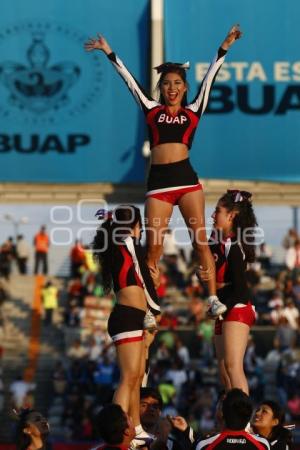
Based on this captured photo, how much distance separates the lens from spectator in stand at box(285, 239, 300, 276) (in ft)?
89.8

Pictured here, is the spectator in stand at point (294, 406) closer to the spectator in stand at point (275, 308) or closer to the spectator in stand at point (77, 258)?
the spectator in stand at point (275, 308)

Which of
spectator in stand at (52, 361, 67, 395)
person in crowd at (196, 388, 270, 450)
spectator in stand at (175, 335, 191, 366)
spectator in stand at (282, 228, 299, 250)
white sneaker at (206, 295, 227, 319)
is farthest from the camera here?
spectator in stand at (282, 228, 299, 250)

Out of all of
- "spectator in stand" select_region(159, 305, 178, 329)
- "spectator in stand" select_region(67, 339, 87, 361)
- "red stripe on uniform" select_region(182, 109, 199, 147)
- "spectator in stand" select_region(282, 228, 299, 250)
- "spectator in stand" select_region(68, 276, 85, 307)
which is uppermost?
"red stripe on uniform" select_region(182, 109, 199, 147)

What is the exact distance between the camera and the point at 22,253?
99.3 ft

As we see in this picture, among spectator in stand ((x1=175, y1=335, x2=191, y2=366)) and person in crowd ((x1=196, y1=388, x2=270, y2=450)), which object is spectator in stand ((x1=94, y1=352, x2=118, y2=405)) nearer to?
spectator in stand ((x1=175, y1=335, x2=191, y2=366))

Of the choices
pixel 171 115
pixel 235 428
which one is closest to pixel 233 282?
pixel 171 115

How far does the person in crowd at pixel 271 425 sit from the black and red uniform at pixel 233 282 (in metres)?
1.12

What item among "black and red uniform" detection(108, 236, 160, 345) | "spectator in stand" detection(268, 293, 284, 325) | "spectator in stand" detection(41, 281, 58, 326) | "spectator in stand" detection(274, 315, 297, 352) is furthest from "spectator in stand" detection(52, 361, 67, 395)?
"black and red uniform" detection(108, 236, 160, 345)

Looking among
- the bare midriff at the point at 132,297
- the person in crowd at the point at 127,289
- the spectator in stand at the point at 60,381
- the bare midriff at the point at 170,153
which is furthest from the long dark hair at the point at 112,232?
the spectator in stand at the point at 60,381

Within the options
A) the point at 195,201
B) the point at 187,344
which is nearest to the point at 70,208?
the point at 187,344

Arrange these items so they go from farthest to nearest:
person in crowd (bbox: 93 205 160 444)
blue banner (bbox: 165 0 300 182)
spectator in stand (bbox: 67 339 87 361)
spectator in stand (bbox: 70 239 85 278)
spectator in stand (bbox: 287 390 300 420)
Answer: spectator in stand (bbox: 70 239 85 278)
spectator in stand (bbox: 67 339 87 361)
blue banner (bbox: 165 0 300 182)
spectator in stand (bbox: 287 390 300 420)
person in crowd (bbox: 93 205 160 444)

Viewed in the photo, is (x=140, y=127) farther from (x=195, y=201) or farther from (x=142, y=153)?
(x=195, y=201)

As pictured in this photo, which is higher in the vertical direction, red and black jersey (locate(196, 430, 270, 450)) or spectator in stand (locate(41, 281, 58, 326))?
red and black jersey (locate(196, 430, 270, 450))

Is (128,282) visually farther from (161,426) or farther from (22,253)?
(22,253)
